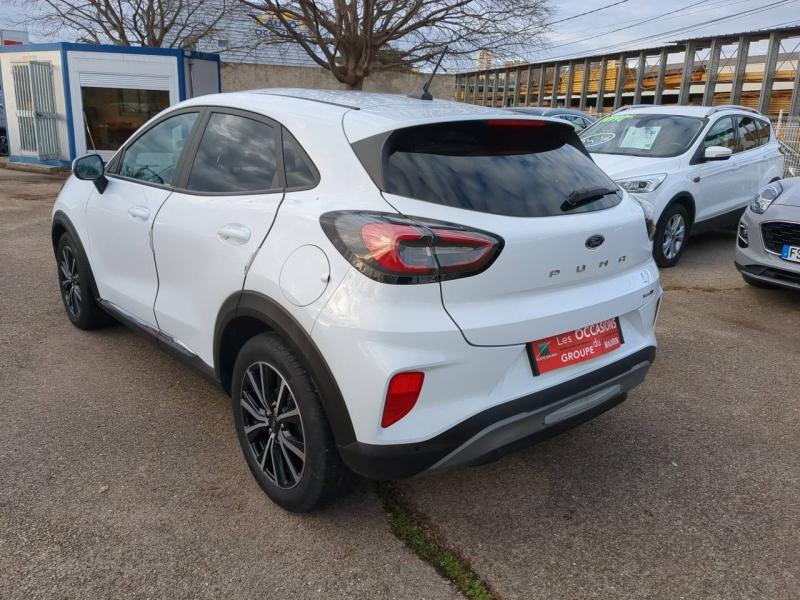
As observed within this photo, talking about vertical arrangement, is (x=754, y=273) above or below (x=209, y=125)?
below

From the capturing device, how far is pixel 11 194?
12336mm

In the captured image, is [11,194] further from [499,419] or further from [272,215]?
[499,419]

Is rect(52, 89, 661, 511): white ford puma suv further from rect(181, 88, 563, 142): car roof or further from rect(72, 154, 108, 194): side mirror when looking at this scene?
rect(72, 154, 108, 194): side mirror

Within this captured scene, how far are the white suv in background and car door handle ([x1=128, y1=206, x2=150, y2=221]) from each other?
5059mm

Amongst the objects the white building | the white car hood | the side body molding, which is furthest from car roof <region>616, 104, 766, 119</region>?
the white building

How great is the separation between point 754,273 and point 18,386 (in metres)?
5.86

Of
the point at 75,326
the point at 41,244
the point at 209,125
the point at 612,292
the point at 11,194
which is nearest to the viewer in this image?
the point at 612,292

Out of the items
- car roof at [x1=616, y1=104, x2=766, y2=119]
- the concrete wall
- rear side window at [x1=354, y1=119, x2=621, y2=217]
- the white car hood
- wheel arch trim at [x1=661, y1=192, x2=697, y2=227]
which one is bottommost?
wheel arch trim at [x1=661, y1=192, x2=697, y2=227]

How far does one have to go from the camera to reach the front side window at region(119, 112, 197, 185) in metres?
3.61

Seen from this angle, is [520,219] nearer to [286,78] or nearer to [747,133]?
[747,133]

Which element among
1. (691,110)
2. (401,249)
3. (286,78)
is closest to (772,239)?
(691,110)

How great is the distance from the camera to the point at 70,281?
4.88 m

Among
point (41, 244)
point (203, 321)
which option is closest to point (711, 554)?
point (203, 321)

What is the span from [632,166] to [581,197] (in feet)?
16.3
